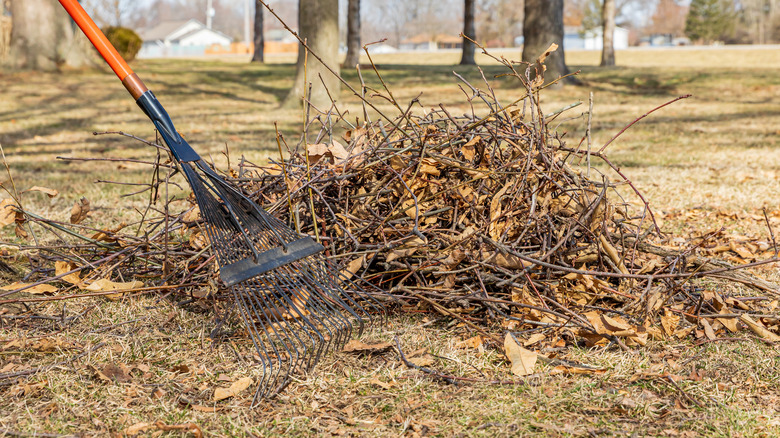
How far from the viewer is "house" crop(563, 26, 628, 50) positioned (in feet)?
236

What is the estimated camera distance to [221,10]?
460 feet

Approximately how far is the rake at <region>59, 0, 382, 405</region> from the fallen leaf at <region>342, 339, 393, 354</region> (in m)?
0.04

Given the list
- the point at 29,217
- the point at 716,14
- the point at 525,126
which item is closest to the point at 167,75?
the point at 29,217

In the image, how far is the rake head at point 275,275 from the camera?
2271mm

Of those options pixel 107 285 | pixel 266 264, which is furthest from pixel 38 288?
pixel 266 264

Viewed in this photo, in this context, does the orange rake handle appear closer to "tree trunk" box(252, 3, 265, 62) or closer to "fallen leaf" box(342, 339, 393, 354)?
"fallen leaf" box(342, 339, 393, 354)

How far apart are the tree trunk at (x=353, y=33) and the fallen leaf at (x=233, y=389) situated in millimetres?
17244

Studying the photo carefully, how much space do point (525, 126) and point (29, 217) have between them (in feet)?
8.14

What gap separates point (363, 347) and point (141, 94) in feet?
4.45

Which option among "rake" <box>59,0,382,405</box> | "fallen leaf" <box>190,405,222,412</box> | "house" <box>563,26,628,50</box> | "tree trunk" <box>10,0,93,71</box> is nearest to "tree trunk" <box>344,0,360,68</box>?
"tree trunk" <box>10,0,93,71</box>

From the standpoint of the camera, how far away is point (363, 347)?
2301 mm

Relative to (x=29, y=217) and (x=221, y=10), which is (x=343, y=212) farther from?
(x=221, y=10)

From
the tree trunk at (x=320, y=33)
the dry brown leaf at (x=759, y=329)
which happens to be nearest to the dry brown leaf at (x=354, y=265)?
the dry brown leaf at (x=759, y=329)

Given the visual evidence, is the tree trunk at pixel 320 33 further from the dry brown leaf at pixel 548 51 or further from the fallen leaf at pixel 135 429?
the fallen leaf at pixel 135 429
